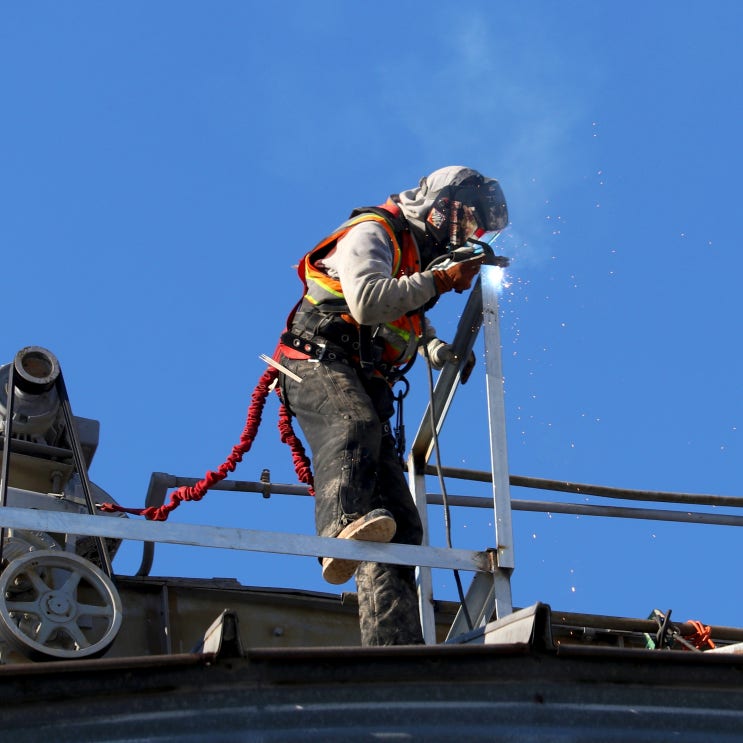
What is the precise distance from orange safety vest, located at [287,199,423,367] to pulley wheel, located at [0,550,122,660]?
4.03ft

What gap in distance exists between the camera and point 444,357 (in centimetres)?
599

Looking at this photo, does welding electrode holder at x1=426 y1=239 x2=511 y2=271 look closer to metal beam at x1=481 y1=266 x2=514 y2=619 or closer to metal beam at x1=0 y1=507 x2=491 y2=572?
metal beam at x1=481 y1=266 x2=514 y2=619

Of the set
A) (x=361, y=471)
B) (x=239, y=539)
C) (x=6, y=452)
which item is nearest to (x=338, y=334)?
(x=361, y=471)

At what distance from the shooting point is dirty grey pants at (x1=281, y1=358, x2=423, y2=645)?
16.8ft

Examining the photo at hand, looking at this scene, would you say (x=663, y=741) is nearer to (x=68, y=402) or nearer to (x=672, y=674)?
(x=672, y=674)

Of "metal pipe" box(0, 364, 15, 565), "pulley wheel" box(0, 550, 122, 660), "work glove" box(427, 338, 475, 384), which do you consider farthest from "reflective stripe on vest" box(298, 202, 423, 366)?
"pulley wheel" box(0, 550, 122, 660)

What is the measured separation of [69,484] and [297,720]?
400 cm

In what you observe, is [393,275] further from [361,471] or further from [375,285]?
[361,471]

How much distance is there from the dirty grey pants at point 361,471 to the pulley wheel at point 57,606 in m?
1.02

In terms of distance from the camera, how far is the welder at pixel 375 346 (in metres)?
5.18

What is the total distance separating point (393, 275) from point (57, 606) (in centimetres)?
186

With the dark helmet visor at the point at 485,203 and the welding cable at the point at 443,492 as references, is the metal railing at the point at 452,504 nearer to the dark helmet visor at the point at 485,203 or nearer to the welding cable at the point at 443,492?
the welding cable at the point at 443,492

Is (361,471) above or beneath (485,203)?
beneath

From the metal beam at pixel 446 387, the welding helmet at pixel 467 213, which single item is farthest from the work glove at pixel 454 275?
the welding helmet at pixel 467 213
